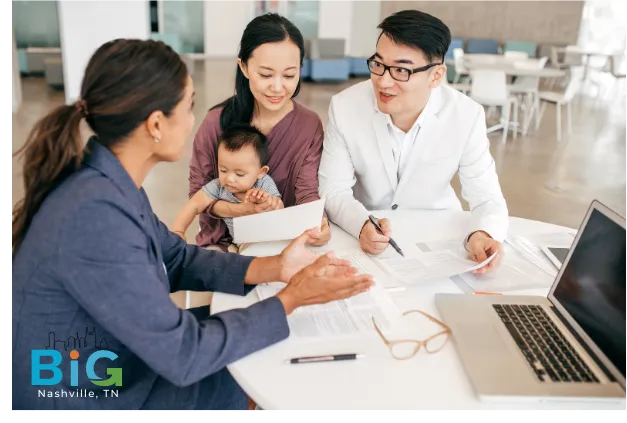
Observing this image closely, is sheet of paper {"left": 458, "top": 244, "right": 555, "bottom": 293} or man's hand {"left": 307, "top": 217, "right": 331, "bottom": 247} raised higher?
man's hand {"left": 307, "top": 217, "right": 331, "bottom": 247}

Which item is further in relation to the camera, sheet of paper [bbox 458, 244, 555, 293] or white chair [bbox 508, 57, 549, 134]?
white chair [bbox 508, 57, 549, 134]

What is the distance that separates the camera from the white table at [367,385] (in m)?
1.10

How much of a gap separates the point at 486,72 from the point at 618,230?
602cm

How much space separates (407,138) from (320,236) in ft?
2.35

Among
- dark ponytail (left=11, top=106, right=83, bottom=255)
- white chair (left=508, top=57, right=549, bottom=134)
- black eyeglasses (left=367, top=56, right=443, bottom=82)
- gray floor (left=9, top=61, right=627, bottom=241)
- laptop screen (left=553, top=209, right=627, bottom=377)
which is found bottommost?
gray floor (left=9, top=61, right=627, bottom=241)

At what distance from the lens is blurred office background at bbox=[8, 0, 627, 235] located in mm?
5527

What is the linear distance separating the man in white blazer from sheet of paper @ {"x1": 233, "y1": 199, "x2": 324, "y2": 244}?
233 millimetres

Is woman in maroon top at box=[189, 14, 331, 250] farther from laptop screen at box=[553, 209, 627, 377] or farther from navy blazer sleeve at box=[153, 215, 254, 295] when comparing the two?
laptop screen at box=[553, 209, 627, 377]

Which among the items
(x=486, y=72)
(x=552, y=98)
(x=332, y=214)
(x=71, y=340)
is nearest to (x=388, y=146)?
(x=332, y=214)

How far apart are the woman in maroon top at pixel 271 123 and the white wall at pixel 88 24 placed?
20.8 ft

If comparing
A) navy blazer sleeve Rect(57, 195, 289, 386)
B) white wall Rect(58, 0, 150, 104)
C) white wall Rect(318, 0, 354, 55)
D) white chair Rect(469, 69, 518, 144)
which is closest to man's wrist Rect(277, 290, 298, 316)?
navy blazer sleeve Rect(57, 195, 289, 386)

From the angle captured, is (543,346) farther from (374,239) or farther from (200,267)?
(200,267)

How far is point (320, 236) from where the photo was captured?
73.6 inches

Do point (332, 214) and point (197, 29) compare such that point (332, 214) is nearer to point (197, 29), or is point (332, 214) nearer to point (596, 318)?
point (596, 318)
